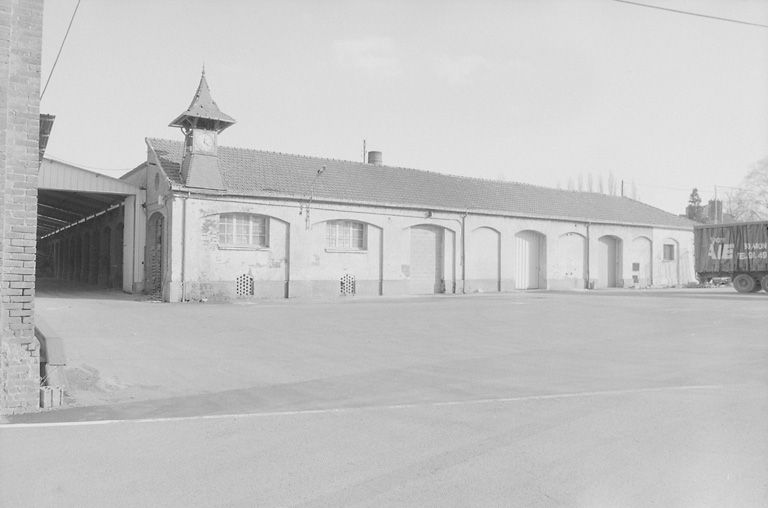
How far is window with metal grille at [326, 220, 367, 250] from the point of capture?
1029 inches

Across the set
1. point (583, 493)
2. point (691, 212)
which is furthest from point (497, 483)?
point (691, 212)

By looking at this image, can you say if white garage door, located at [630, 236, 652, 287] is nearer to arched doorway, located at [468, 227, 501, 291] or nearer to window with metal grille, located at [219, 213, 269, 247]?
arched doorway, located at [468, 227, 501, 291]

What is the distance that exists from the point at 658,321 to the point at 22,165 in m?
14.2

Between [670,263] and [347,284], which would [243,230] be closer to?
[347,284]

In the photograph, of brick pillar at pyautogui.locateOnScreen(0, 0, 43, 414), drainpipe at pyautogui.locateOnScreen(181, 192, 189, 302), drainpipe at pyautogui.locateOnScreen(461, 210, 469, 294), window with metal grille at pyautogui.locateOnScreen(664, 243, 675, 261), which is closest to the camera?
brick pillar at pyautogui.locateOnScreen(0, 0, 43, 414)

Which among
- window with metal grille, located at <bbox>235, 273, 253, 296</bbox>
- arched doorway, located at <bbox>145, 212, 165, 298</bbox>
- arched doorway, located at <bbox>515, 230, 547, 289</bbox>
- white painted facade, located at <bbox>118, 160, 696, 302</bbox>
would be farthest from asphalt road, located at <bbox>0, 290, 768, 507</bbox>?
arched doorway, located at <bbox>515, 230, 547, 289</bbox>

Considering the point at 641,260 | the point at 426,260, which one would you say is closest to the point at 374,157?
the point at 426,260

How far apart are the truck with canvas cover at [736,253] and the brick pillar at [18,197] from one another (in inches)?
1157

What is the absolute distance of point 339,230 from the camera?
86.5 ft

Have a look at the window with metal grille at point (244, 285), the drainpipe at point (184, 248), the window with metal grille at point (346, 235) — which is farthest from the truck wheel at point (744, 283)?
the drainpipe at point (184, 248)

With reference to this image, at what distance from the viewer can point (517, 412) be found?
645 cm

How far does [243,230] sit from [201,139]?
12.2 ft

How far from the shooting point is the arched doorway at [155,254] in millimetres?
24531

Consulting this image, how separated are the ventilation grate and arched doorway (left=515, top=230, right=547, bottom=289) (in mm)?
9870
